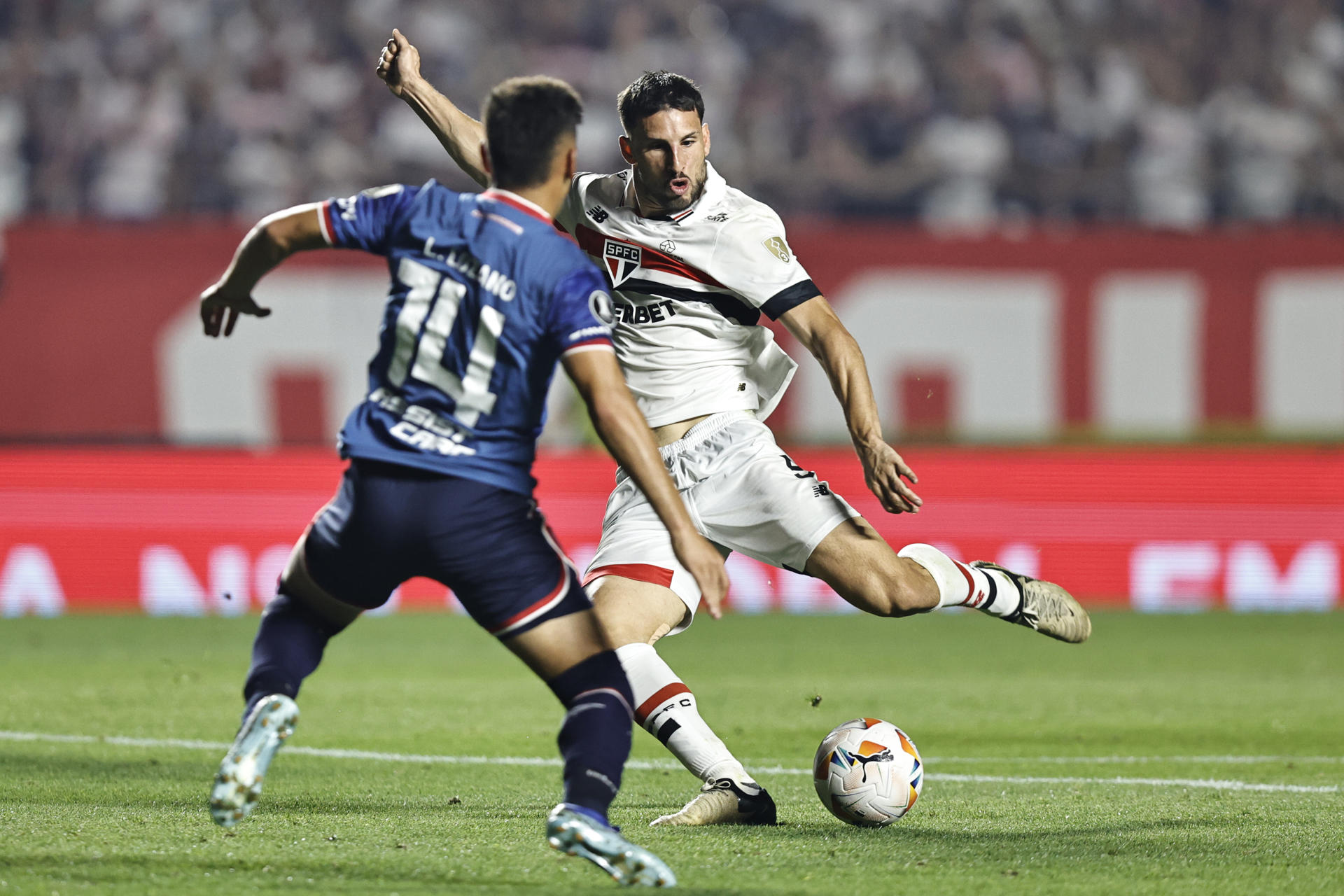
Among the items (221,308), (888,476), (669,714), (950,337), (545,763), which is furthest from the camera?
(950,337)

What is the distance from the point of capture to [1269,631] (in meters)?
11.2

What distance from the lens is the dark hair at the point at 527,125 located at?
13.3 ft

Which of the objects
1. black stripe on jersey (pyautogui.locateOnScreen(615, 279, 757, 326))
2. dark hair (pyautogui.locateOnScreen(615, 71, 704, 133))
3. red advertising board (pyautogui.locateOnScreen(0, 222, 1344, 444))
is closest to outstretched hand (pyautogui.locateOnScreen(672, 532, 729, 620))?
black stripe on jersey (pyautogui.locateOnScreen(615, 279, 757, 326))

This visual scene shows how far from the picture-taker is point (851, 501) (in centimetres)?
1184

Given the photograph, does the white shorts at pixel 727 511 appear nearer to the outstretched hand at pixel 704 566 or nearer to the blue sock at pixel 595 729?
the blue sock at pixel 595 729

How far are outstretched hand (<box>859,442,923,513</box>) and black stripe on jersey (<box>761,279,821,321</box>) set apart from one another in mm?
554

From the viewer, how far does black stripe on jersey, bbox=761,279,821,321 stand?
17.7 ft

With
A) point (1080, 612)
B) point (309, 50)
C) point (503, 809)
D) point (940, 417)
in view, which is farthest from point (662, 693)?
point (309, 50)

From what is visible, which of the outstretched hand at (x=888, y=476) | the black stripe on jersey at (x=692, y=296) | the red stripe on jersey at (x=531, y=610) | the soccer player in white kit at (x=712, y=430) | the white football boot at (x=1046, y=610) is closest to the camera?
the red stripe on jersey at (x=531, y=610)

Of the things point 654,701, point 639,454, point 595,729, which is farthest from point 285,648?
point 654,701

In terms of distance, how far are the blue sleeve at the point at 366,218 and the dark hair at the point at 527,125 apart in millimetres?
234

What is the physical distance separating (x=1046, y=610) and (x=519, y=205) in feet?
8.50

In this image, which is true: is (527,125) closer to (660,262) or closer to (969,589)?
(660,262)

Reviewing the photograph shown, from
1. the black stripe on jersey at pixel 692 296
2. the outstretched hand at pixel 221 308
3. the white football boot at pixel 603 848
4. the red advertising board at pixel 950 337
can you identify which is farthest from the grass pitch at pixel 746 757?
the red advertising board at pixel 950 337
